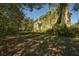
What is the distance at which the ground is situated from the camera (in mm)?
1510

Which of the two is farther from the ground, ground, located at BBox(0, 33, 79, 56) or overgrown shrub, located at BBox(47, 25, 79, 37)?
overgrown shrub, located at BBox(47, 25, 79, 37)

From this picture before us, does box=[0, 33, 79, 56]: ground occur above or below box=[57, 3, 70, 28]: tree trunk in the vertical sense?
below

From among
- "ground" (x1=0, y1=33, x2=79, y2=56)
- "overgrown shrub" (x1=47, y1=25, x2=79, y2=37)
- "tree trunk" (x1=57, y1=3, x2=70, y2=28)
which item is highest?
"tree trunk" (x1=57, y1=3, x2=70, y2=28)

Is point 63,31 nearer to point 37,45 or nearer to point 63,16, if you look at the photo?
point 63,16

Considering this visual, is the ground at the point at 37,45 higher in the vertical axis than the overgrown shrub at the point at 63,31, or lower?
lower

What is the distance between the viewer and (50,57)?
1501 millimetres

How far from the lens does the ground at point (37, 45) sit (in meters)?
1.51

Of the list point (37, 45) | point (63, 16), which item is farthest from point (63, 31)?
point (37, 45)

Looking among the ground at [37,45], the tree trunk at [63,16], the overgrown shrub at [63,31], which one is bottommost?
the ground at [37,45]

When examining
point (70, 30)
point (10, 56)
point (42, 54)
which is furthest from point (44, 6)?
point (10, 56)

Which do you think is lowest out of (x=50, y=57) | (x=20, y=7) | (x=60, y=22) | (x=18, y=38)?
(x=50, y=57)

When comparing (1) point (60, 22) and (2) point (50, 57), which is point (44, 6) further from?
(2) point (50, 57)

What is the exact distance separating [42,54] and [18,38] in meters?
0.24

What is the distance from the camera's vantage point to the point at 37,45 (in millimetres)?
1529
